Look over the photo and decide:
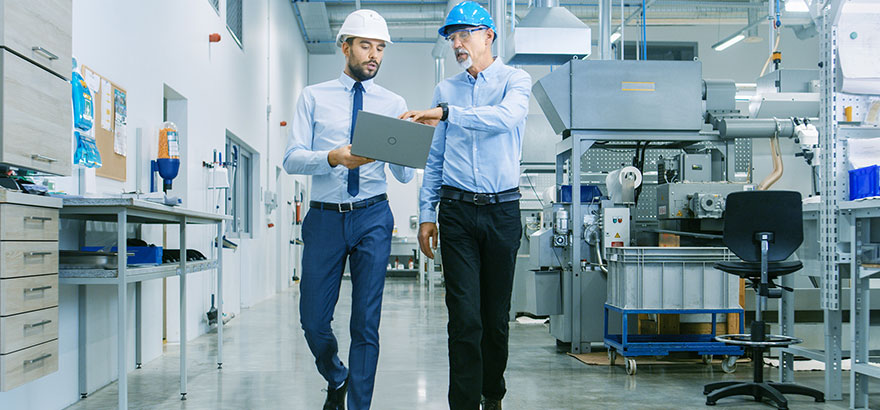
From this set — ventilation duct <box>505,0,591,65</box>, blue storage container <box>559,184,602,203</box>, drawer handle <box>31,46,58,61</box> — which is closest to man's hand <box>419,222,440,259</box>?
drawer handle <box>31,46,58,61</box>

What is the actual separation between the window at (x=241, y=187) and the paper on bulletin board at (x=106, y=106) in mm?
3504

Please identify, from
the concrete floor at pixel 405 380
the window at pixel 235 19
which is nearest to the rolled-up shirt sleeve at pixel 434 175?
the concrete floor at pixel 405 380

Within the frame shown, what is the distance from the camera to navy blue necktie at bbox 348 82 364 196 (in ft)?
7.93

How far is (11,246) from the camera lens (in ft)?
6.41

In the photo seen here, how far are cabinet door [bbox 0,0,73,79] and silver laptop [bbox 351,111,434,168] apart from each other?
98cm

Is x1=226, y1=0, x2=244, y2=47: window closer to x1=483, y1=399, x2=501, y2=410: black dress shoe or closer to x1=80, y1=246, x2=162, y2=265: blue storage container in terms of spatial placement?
x1=80, y1=246, x2=162, y2=265: blue storage container

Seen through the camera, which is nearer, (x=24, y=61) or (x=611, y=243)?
(x=24, y=61)

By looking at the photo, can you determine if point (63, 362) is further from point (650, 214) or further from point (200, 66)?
point (650, 214)

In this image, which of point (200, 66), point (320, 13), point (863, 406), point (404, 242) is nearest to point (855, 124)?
point (863, 406)

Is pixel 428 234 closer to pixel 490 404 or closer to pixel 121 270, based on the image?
pixel 490 404

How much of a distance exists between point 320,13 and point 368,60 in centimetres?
929

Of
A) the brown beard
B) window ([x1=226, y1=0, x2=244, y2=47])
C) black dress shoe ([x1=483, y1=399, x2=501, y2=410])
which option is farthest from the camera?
window ([x1=226, y1=0, x2=244, y2=47])

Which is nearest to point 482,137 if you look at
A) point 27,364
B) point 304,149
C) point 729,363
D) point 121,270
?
point 304,149

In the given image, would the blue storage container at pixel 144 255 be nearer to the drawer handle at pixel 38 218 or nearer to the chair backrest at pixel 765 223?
the drawer handle at pixel 38 218
